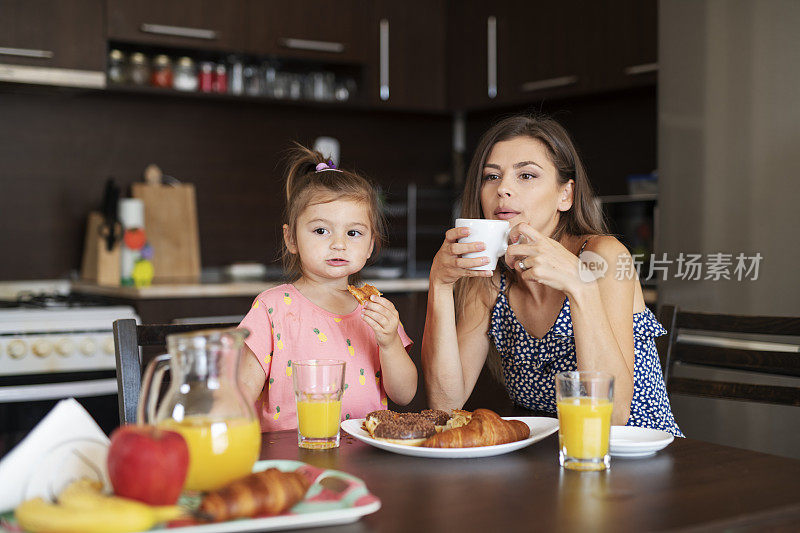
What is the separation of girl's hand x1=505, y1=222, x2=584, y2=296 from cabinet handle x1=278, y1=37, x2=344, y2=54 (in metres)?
2.53

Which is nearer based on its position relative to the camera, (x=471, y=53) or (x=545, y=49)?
(x=545, y=49)

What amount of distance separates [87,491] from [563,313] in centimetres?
94

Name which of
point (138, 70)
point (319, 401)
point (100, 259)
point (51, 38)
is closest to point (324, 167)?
point (319, 401)

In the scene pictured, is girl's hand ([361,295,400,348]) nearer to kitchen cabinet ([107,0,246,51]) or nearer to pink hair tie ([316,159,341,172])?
pink hair tie ([316,159,341,172])

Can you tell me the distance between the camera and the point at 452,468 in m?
0.96

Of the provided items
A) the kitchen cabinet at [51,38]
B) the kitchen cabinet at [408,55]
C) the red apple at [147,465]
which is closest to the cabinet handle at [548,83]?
the kitchen cabinet at [408,55]

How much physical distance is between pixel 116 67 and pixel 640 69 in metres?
1.96

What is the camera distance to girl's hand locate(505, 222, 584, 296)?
4.11 feet

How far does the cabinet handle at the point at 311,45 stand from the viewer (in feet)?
11.8

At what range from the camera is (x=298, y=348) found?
4.75 ft

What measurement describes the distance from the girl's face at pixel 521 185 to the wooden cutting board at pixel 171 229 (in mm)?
2095

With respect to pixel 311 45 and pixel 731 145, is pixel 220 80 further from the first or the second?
pixel 731 145

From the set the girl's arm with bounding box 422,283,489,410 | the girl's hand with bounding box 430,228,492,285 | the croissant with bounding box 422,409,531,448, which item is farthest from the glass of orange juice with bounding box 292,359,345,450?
the girl's arm with bounding box 422,283,489,410

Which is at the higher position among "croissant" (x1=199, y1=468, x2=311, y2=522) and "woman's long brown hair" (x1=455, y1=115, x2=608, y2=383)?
"woman's long brown hair" (x1=455, y1=115, x2=608, y2=383)
